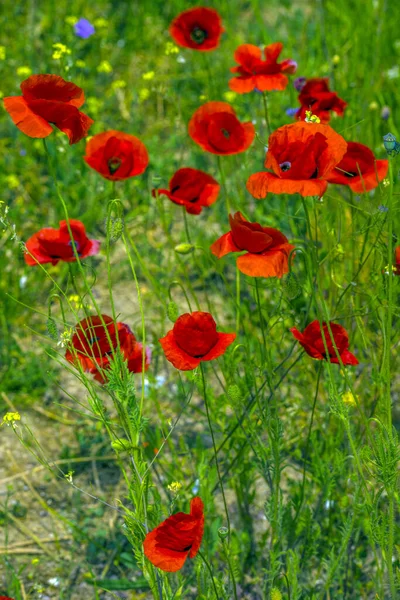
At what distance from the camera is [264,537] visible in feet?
6.37

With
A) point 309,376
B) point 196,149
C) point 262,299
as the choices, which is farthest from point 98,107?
point 309,376

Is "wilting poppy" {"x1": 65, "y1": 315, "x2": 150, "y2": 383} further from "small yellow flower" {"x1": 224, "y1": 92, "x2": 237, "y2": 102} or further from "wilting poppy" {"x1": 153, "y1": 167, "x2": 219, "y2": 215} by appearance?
"small yellow flower" {"x1": 224, "y1": 92, "x2": 237, "y2": 102}

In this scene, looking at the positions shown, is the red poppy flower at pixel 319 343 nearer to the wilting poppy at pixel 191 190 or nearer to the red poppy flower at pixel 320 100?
the wilting poppy at pixel 191 190

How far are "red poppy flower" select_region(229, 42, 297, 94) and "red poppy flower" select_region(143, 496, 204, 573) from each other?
1.10m

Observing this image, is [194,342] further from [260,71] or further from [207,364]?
[207,364]

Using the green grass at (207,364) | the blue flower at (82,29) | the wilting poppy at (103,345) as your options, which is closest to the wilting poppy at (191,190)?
the green grass at (207,364)

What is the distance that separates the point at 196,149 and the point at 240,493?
5.82 ft

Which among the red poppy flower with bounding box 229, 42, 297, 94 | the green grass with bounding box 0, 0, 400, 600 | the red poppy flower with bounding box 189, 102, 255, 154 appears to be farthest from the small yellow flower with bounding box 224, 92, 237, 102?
the red poppy flower with bounding box 189, 102, 255, 154

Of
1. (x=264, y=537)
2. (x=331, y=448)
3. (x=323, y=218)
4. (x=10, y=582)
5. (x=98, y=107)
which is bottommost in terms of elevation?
(x=10, y=582)

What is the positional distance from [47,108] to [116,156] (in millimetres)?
338

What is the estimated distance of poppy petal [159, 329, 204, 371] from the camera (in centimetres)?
140

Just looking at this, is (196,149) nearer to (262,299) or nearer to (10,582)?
(262,299)

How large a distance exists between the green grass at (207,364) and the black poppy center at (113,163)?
12cm

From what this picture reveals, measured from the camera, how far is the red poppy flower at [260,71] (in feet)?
6.66
